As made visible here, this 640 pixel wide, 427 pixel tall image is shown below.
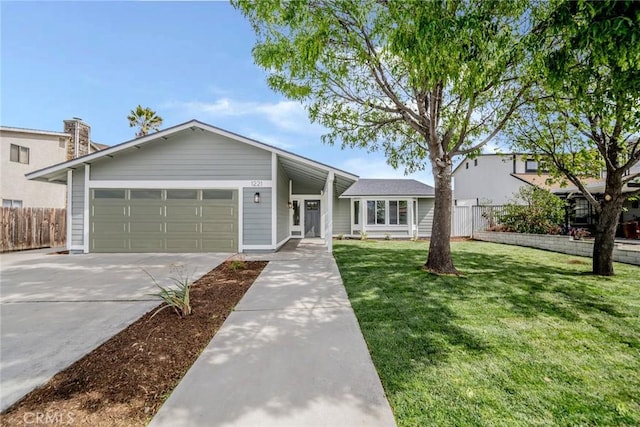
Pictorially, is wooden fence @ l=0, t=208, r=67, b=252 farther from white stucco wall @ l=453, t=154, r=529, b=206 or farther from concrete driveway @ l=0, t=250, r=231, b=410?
white stucco wall @ l=453, t=154, r=529, b=206

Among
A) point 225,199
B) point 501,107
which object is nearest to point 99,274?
point 225,199

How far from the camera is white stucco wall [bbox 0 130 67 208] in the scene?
14.0 m

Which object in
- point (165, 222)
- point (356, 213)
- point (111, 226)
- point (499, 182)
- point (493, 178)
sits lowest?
point (111, 226)

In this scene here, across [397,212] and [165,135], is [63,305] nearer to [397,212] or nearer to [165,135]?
[165,135]

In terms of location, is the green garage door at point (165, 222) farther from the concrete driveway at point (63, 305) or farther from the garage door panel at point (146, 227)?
the concrete driveway at point (63, 305)

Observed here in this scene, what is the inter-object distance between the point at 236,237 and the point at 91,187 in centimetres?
534

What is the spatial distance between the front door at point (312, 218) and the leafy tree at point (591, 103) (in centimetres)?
1054

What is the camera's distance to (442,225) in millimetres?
6879

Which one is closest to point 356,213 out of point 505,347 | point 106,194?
point 106,194

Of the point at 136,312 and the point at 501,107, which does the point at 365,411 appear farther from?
the point at 501,107

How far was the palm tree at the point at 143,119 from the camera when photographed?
2322 centimetres

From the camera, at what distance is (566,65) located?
329cm

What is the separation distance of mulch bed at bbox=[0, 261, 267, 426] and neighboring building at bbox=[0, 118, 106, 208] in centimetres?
1639

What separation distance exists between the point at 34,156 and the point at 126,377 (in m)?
18.9
